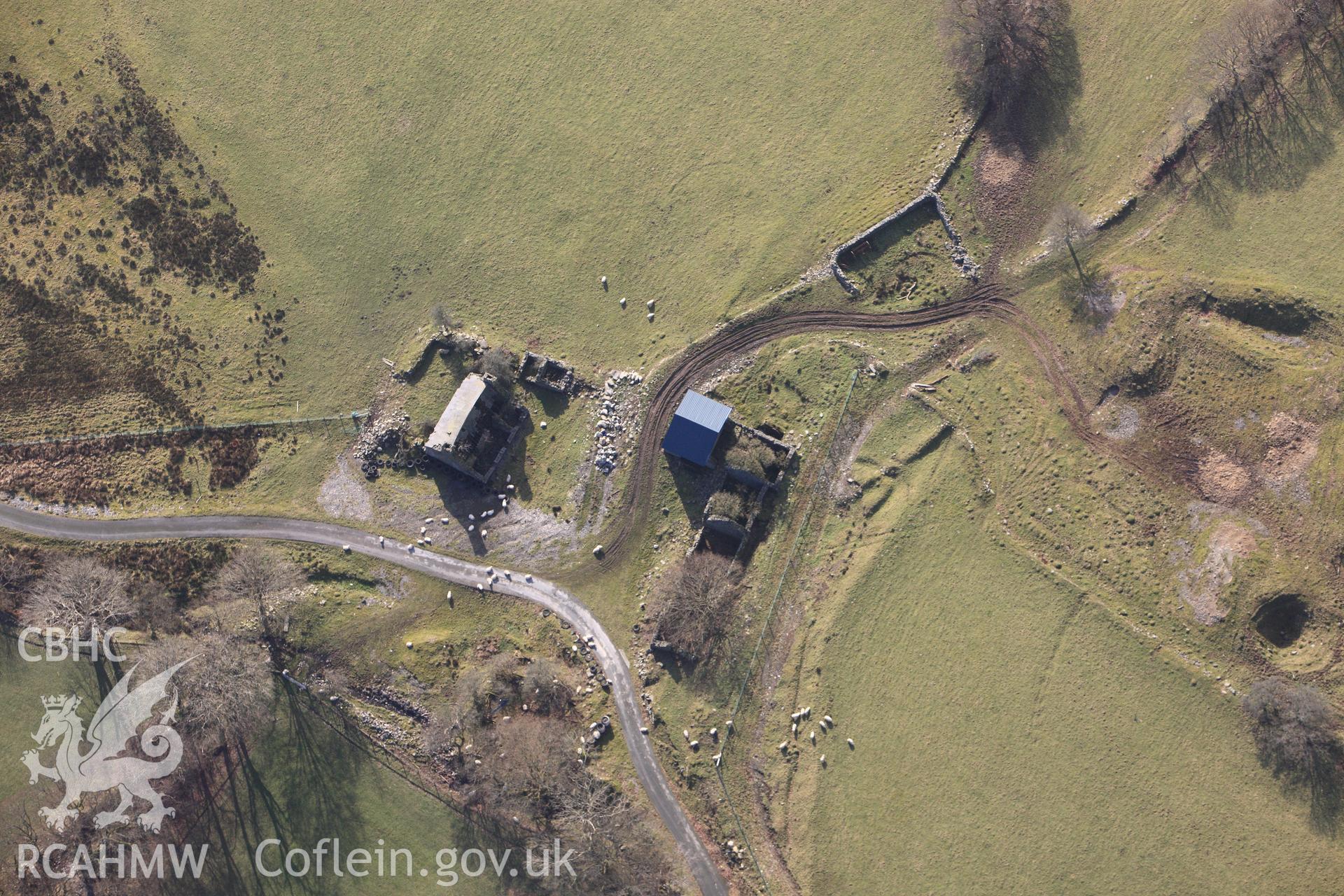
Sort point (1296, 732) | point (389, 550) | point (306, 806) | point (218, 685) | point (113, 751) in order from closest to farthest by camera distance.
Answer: point (1296, 732), point (218, 685), point (306, 806), point (113, 751), point (389, 550)

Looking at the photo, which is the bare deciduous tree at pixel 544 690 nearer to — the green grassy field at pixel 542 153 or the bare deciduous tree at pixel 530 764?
the bare deciduous tree at pixel 530 764

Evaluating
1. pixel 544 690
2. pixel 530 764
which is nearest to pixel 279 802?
pixel 530 764

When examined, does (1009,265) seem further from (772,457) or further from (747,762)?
(747,762)

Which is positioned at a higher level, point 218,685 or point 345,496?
point 345,496

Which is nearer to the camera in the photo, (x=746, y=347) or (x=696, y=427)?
(x=696, y=427)

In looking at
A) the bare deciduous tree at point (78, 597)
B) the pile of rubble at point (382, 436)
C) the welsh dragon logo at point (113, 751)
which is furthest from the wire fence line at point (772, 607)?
the bare deciduous tree at point (78, 597)

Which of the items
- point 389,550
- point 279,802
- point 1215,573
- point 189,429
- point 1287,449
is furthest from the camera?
point 189,429

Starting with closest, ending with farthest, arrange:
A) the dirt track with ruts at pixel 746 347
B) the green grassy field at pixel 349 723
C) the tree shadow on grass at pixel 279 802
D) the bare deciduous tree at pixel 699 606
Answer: the bare deciduous tree at pixel 699 606
the green grassy field at pixel 349 723
the tree shadow on grass at pixel 279 802
the dirt track with ruts at pixel 746 347

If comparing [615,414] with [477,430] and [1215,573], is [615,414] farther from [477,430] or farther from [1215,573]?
[1215,573]
